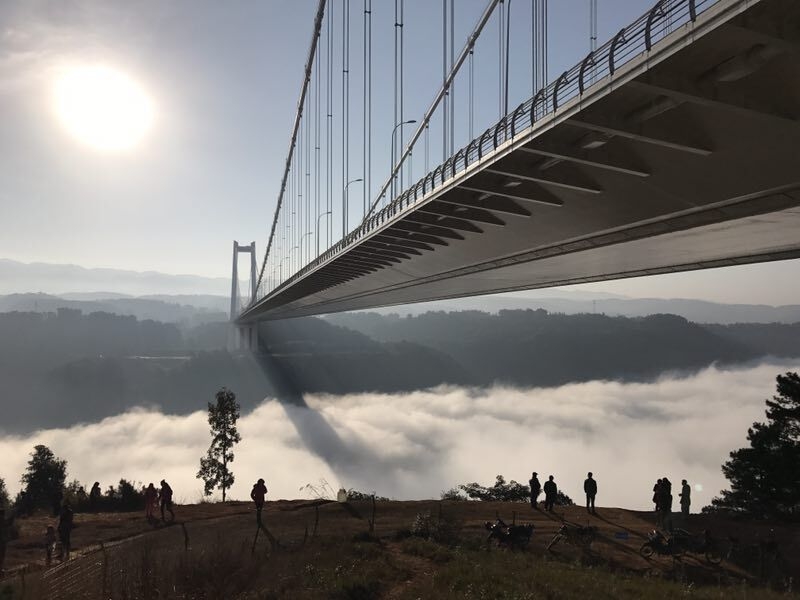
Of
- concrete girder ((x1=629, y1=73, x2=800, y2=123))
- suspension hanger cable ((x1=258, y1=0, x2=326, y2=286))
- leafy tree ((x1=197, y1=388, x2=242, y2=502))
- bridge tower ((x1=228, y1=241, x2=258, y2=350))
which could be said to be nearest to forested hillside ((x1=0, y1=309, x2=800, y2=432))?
bridge tower ((x1=228, y1=241, x2=258, y2=350))

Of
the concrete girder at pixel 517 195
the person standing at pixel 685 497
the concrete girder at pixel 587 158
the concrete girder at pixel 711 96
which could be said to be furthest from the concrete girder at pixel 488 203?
the person standing at pixel 685 497

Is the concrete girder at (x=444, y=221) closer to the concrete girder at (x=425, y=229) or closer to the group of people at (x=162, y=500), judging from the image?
the concrete girder at (x=425, y=229)

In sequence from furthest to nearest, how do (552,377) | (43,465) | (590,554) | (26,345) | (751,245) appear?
(26,345) < (552,377) < (43,465) < (751,245) < (590,554)

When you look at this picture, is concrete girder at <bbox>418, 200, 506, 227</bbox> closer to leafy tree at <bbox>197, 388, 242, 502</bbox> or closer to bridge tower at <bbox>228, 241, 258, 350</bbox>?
leafy tree at <bbox>197, 388, 242, 502</bbox>

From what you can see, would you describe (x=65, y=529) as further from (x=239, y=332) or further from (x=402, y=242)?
(x=239, y=332)

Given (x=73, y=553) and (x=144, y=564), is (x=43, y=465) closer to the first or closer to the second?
(x=73, y=553)

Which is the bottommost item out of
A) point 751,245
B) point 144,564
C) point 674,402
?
point 674,402

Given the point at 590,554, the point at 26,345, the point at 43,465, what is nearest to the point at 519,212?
the point at 590,554
